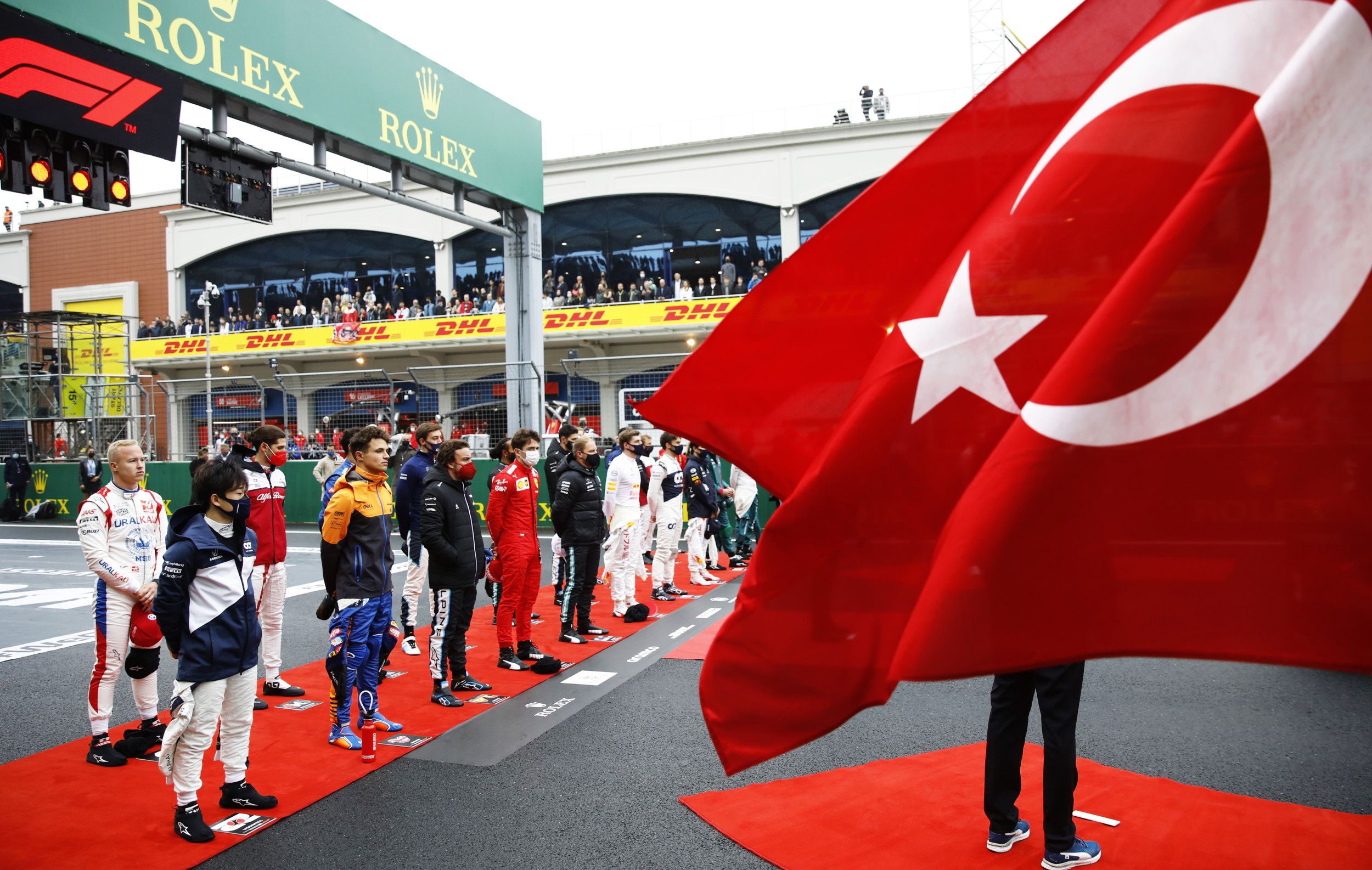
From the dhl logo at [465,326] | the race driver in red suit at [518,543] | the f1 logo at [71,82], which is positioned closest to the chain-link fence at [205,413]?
the dhl logo at [465,326]

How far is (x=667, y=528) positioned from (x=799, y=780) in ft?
20.3

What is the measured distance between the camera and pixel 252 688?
4.67 meters

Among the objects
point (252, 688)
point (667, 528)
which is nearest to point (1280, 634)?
point (252, 688)

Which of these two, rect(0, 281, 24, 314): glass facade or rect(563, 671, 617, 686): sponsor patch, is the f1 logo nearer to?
rect(563, 671, 617, 686): sponsor patch

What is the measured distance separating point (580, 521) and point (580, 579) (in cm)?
62

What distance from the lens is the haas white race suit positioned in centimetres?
546

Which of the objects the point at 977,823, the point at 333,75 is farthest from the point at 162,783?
the point at 333,75

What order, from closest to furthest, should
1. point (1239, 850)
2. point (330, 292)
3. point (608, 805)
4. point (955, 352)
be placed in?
point (955, 352)
point (1239, 850)
point (608, 805)
point (330, 292)

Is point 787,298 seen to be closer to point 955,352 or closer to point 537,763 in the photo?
point 955,352

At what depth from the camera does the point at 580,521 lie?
815 cm

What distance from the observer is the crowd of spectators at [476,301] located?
2677 centimetres

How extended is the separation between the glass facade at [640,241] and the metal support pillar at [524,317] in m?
12.7

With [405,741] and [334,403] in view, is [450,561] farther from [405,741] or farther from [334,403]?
[334,403]

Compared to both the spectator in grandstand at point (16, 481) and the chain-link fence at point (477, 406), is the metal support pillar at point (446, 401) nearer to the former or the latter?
the chain-link fence at point (477, 406)
